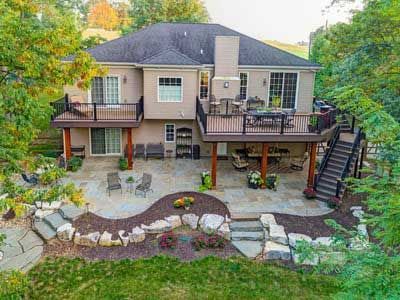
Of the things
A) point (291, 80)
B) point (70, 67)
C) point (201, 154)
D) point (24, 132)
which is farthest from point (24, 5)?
point (291, 80)

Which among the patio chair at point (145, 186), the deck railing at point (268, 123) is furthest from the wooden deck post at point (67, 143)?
the deck railing at point (268, 123)

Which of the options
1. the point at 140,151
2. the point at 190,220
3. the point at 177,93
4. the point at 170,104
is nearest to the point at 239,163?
the point at 170,104

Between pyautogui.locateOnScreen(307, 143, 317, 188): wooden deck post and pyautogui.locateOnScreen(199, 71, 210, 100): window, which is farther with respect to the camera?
pyautogui.locateOnScreen(199, 71, 210, 100): window

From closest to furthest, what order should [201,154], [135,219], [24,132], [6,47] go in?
[6,47], [24,132], [135,219], [201,154]

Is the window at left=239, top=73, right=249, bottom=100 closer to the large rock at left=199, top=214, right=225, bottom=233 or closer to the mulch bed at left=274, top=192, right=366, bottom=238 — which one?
the mulch bed at left=274, top=192, right=366, bottom=238

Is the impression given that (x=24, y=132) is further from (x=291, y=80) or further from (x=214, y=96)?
(x=291, y=80)

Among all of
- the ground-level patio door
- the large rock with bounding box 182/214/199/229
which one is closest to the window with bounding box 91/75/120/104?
the ground-level patio door

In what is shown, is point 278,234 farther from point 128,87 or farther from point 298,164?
point 128,87
